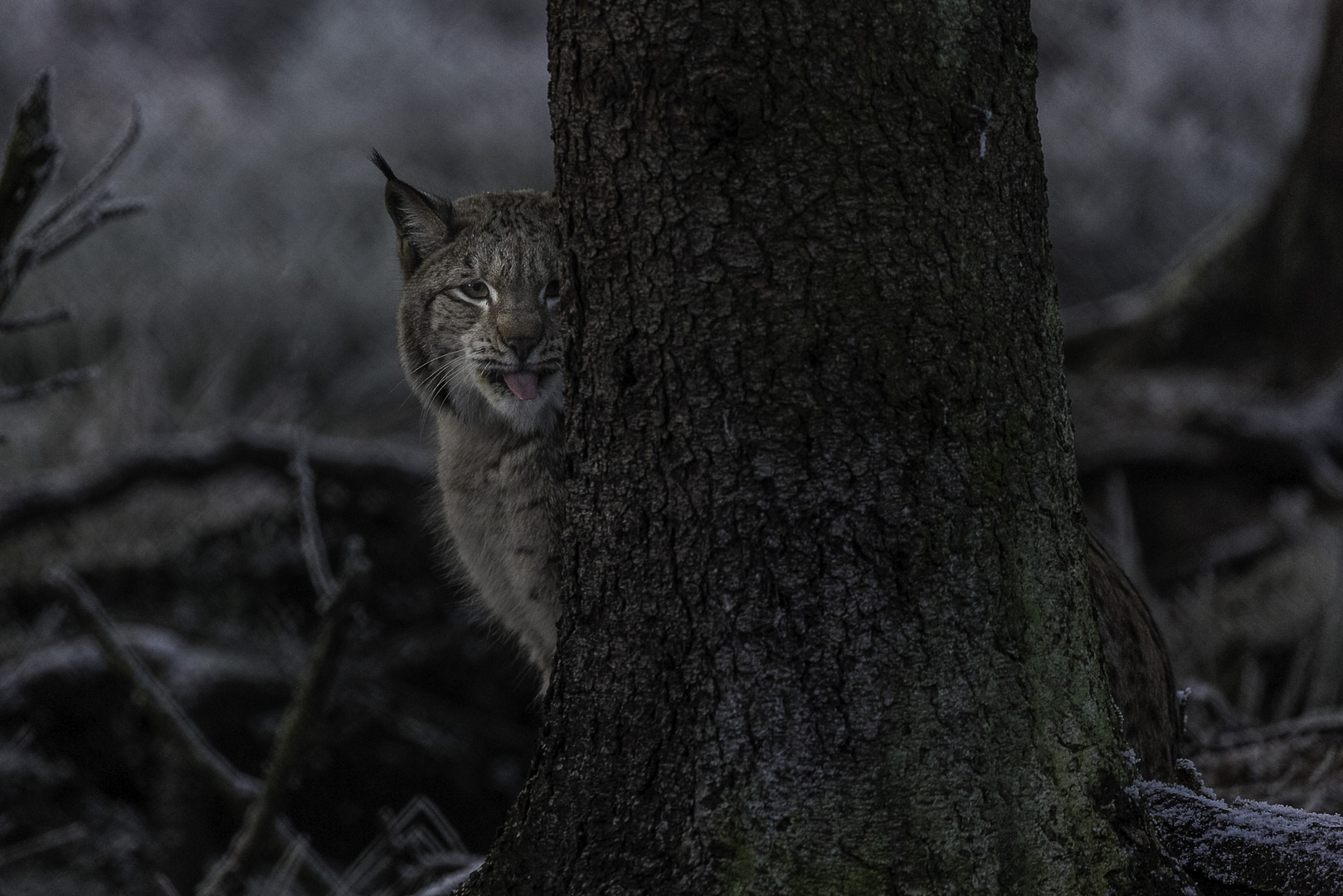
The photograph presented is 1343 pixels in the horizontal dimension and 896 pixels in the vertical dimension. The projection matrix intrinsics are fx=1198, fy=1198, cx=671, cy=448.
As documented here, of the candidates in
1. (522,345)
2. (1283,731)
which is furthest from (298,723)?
(1283,731)

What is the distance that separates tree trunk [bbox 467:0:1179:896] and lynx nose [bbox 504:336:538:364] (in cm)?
68

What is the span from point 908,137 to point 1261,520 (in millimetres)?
4677

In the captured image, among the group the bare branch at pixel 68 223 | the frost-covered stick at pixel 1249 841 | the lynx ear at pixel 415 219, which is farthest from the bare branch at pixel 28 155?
the frost-covered stick at pixel 1249 841

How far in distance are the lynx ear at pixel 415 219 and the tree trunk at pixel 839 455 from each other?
38.5 inches

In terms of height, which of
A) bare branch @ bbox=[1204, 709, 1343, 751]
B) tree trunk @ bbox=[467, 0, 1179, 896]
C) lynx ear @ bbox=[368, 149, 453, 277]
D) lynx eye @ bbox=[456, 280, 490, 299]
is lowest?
bare branch @ bbox=[1204, 709, 1343, 751]

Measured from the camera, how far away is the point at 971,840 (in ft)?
4.35

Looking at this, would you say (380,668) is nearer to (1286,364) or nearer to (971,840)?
(971,840)

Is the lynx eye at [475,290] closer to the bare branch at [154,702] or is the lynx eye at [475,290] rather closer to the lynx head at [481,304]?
the lynx head at [481,304]

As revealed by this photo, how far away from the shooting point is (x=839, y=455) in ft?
4.38

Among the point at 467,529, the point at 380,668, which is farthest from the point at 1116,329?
the point at 467,529

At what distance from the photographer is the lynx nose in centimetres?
207

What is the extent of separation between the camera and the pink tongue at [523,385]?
82.9 inches

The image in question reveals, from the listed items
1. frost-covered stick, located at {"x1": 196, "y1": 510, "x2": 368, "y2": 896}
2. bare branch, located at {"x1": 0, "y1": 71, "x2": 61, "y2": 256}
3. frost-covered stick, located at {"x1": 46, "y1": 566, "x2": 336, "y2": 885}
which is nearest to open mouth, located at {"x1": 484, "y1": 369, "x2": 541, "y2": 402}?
frost-covered stick, located at {"x1": 196, "y1": 510, "x2": 368, "y2": 896}

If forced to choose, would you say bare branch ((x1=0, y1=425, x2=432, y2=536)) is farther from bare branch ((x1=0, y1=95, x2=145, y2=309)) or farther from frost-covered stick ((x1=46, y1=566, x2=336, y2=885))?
bare branch ((x1=0, y1=95, x2=145, y2=309))
